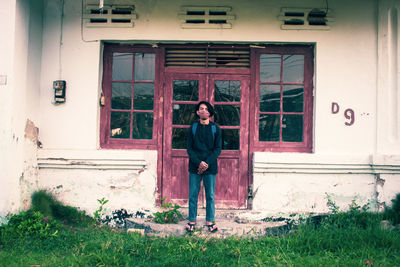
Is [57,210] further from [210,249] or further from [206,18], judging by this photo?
[206,18]

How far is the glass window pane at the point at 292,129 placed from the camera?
497cm

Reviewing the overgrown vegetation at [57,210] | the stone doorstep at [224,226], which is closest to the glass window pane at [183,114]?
the stone doorstep at [224,226]

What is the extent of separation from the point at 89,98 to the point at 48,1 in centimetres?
170

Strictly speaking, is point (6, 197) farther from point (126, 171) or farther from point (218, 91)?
point (218, 91)

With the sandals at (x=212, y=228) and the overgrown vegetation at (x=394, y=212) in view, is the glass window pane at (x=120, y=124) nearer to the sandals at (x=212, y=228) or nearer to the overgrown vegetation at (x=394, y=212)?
the sandals at (x=212, y=228)

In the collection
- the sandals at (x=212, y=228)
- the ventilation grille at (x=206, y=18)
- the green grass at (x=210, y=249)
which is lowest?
the green grass at (x=210, y=249)

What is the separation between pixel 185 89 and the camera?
5.02 meters

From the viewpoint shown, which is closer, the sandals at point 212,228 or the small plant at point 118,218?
the sandals at point 212,228

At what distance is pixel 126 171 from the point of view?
485cm

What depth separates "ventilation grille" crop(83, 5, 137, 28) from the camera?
4.93m

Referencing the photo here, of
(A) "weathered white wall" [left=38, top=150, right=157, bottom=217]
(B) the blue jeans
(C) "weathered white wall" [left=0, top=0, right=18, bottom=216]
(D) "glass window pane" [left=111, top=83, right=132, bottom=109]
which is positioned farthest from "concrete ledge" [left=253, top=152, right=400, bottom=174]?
(C) "weathered white wall" [left=0, top=0, right=18, bottom=216]

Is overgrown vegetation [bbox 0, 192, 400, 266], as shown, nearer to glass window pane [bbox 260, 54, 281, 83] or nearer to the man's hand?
the man's hand

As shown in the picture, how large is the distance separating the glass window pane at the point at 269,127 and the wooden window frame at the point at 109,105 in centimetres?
166

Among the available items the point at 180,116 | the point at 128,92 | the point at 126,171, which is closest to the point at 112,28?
the point at 128,92
